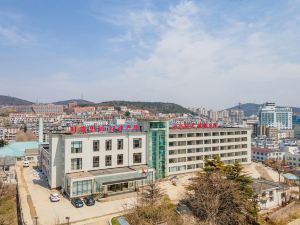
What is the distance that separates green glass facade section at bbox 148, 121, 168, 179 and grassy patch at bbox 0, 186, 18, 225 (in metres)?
23.7

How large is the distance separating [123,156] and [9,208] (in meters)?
19.5

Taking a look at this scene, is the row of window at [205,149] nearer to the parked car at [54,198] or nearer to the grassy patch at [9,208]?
the parked car at [54,198]

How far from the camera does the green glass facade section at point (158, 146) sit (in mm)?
51938

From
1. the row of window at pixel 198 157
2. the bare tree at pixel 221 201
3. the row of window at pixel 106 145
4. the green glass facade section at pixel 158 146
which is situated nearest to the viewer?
the bare tree at pixel 221 201

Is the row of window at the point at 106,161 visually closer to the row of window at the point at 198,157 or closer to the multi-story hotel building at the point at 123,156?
the multi-story hotel building at the point at 123,156

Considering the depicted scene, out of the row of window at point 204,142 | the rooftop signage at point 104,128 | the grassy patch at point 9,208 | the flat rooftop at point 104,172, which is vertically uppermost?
the rooftop signage at point 104,128

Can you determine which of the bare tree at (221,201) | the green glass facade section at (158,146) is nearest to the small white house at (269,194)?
the bare tree at (221,201)

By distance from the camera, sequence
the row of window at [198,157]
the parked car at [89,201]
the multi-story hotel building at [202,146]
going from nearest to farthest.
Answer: the parked car at [89,201]
the multi-story hotel building at [202,146]
the row of window at [198,157]

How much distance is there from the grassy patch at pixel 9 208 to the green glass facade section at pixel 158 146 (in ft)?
77.8

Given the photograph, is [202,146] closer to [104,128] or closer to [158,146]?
[158,146]

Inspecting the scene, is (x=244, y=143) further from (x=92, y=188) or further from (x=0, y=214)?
(x=0, y=214)

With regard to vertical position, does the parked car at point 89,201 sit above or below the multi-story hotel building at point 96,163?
below

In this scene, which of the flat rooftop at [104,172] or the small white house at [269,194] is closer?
the small white house at [269,194]

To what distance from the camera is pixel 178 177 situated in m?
53.7
